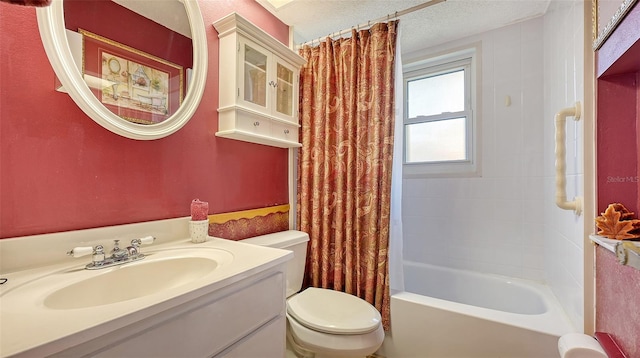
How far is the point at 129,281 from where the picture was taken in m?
0.83

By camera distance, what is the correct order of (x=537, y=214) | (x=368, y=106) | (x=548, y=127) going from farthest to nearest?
(x=537, y=214) < (x=548, y=127) < (x=368, y=106)

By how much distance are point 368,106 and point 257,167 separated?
0.75m

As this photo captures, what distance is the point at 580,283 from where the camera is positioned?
3.47 ft

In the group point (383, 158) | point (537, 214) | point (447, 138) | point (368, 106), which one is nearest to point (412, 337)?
point (383, 158)

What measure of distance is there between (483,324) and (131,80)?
1.87 m

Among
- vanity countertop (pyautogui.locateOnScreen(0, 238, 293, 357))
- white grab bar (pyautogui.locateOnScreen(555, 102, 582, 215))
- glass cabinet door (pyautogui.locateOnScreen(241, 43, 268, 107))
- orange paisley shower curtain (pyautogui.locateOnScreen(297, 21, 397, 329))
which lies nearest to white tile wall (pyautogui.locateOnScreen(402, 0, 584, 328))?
white grab bar (pyautogui.locateOnScreen(555, 102, 582, 215))

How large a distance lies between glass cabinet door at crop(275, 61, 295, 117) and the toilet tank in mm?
721

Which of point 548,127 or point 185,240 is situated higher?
point 548,127

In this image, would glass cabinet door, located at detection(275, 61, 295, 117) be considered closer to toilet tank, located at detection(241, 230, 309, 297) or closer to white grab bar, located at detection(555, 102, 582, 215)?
toilet tank, located at detection(241, 230, 309, 297)

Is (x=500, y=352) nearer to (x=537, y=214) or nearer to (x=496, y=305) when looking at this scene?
(x=496, y=305)

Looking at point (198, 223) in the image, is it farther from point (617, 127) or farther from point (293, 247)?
point (617, 127)

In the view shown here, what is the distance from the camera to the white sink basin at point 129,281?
0.69 meters

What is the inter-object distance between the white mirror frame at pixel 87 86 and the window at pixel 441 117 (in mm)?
1731

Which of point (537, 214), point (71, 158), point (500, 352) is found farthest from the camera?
point (537, 214)
